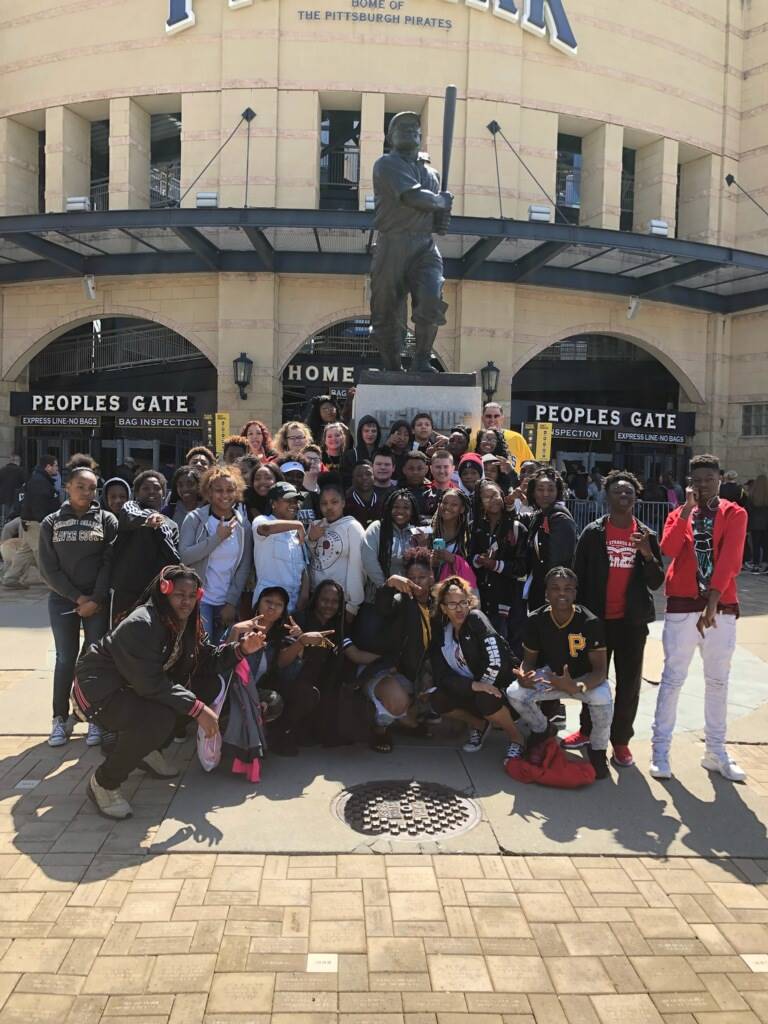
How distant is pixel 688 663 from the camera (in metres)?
4.38


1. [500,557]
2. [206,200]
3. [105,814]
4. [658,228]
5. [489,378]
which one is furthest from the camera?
[489,378]

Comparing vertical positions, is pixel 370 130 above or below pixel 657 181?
above

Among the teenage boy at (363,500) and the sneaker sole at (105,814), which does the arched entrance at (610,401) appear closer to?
the teenage boy at (363,500)

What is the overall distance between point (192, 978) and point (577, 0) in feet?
66.1

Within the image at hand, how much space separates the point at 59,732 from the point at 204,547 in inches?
58.8

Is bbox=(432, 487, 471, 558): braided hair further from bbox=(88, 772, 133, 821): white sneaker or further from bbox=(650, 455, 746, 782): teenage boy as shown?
bbox=(88, 772, 133, 821): white sneaker

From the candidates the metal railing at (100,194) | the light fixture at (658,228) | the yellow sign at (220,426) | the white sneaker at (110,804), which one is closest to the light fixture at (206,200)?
the metal railing at (100,194)

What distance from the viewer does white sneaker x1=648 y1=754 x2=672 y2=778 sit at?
438cm

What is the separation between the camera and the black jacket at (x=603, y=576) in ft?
14.6

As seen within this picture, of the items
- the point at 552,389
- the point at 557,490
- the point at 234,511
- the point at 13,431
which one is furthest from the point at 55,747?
the point at 552,389

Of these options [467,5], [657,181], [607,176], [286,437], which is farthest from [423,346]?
[657,181]

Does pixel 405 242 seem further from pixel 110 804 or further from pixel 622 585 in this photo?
pixel 110 804

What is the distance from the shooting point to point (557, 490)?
5.17 meters

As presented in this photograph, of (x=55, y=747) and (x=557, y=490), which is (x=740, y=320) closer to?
(x=557, y=490)
